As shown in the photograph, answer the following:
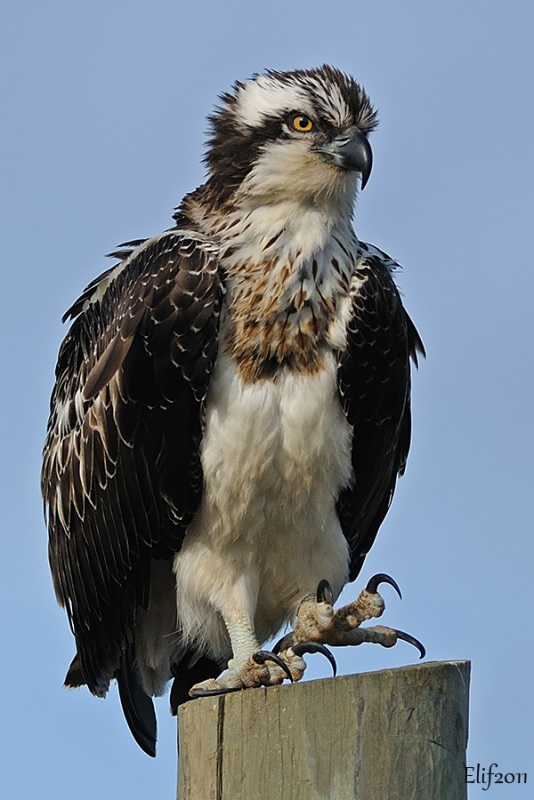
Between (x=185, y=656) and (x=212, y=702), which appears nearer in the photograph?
(x=212, y=702)

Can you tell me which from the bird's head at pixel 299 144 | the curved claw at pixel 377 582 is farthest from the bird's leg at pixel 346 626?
the bird's head at pixel 299 144

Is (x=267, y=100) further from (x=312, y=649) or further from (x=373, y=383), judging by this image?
(x=312, y=649)

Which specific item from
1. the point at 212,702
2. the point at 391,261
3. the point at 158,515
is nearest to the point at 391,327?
the point at 391,261

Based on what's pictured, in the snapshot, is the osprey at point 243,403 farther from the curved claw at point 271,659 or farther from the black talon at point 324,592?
the curved claw at point 271,659

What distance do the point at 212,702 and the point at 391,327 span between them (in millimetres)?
2450

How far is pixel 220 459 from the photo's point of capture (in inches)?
232

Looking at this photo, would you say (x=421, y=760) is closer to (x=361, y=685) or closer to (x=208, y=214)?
(x=361, y=685)

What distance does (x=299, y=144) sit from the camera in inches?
238

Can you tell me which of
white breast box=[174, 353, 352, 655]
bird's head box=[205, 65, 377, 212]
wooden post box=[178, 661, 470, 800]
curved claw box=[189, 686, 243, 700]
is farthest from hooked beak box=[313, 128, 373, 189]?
wooden post box=[178, 661, 470, 800]

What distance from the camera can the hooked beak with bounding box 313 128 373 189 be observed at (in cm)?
592

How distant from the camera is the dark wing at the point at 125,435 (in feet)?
19.1

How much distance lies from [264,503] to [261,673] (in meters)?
0.96

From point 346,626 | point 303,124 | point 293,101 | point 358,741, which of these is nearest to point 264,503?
point 346,626

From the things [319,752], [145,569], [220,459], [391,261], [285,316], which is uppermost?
[391,261]
